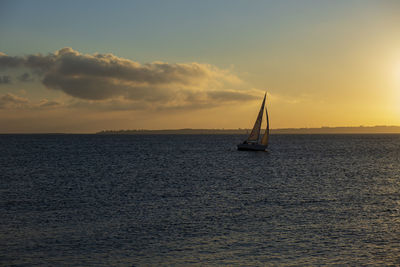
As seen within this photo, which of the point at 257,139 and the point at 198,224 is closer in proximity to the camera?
the point at 198,224

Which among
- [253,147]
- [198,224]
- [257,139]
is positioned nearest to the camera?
[198,224]

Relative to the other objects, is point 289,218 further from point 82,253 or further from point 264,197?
point 82,253

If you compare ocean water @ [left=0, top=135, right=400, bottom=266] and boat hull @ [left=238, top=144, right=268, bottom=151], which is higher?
boat hull @ [left=238, top=144, right=268, bottom=151]

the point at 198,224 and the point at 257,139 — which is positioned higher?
the point at 257,139

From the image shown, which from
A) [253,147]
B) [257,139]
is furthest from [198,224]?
[253,147]

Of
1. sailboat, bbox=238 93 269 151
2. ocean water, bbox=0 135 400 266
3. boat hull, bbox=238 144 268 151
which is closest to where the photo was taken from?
ocean water, bbox=0 135 400 266

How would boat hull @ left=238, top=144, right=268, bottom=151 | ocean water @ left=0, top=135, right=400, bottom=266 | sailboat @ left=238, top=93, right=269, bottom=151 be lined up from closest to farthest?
ocean water @ left=0, top=135, right=400, bottom=266
sailboat @ left=238, top=93, right=269, bottom=151
boat hull @ left=238, top=144, right=268, bottom=151

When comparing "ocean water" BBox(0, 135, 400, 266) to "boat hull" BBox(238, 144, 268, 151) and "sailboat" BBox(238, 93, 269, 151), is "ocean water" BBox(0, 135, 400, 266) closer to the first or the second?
"sailboat" BBox(238, 93, 269, 151)

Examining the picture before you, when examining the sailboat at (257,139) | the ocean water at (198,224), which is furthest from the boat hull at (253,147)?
the ocean water at (198,224)

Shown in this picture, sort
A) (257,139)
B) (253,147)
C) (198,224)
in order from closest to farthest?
(198,224), (257,139), (253,147)

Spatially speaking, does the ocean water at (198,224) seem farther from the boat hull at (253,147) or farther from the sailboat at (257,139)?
the boat hull at (253,147)

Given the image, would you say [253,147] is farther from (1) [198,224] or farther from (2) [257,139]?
(1) [198,224]

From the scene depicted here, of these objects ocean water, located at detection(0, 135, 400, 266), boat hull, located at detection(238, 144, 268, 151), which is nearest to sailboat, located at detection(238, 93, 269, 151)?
boat hull, located at detection(238, 144, 268, 151)

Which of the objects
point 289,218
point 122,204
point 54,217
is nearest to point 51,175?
point 122,204
